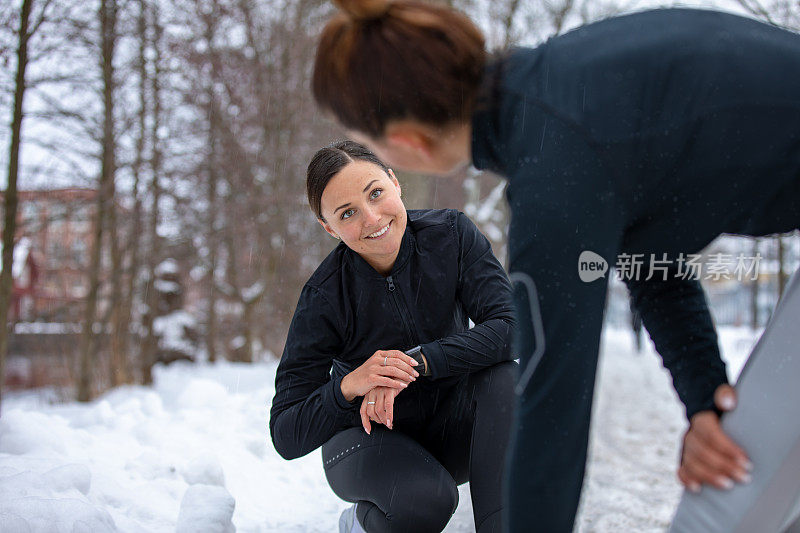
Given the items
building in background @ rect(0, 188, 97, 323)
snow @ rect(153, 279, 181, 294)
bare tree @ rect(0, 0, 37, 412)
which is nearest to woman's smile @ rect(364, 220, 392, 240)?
bare tree @ rect(0, 0, 37, 412)

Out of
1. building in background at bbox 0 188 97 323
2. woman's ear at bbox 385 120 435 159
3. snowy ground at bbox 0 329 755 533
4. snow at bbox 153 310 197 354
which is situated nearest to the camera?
woman's ear at bbox 385 120 435 159

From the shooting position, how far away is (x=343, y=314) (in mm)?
1423

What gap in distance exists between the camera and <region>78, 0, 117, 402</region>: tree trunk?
2113 millimetres

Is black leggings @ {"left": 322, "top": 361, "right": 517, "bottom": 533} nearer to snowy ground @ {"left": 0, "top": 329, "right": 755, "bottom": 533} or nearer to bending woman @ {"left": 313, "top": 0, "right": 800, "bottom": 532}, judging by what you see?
snowy ground @ {"left": 0, "top": 329, "right": 755, "bottom": 533}

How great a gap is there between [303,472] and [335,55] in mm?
A: 1411

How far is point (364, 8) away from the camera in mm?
863

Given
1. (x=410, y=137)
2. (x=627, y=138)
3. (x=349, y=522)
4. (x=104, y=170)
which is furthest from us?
(x=104, y=170)

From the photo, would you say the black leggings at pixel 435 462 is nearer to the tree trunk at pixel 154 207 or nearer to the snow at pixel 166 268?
the tree trunk at pixel 154 207

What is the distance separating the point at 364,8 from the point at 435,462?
38.6 inches

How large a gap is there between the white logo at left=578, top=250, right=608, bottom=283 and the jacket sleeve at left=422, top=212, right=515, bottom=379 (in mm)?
579

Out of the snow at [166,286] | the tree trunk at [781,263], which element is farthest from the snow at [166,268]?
the tree trunk at [781,263]

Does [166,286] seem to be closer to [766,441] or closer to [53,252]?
[53,252]

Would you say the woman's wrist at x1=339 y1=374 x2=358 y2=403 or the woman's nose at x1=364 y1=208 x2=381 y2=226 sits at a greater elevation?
the woman's nose at x1=364 y1=208 x2=381 y2=226

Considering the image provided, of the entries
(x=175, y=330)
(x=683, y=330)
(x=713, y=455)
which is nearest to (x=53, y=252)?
(x=175, y=330)
